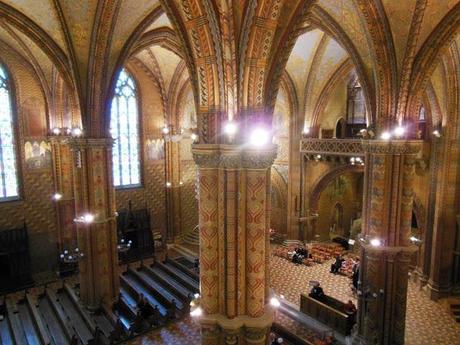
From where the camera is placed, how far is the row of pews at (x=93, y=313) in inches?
404

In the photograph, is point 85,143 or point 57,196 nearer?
point 85,143

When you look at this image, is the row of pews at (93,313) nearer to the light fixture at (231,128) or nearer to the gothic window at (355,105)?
the light fixture at (231,128)

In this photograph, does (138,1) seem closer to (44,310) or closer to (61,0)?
(61,0)

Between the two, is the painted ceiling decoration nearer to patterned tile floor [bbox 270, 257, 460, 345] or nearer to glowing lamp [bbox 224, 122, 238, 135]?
glowing lamp [bbox 224, 122, 238, 135]

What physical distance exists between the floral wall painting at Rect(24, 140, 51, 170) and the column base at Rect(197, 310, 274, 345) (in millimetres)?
12716

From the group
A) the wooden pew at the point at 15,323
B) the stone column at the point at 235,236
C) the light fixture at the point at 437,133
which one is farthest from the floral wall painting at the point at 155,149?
the stone column at the point at 235,236

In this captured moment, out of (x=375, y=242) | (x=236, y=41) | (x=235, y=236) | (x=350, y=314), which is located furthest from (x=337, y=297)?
(x=236, y=41)

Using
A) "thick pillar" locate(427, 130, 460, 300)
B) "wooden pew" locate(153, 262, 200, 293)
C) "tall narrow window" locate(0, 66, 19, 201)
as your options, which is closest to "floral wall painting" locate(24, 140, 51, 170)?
"tall narrow window" locate(0, 66, 19, 201)

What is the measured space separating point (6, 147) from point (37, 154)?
1.17 m

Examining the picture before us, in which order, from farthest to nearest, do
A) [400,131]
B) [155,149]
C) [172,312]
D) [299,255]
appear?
[155,149], [299,255], [172,312], [400,131]

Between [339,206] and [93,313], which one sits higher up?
[339,206]

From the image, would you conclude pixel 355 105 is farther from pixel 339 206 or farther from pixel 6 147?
pixel 6 147

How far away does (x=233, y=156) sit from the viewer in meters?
5.24

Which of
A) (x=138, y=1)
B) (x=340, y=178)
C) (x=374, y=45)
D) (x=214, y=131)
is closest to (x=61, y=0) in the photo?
(x=138, y=1)
